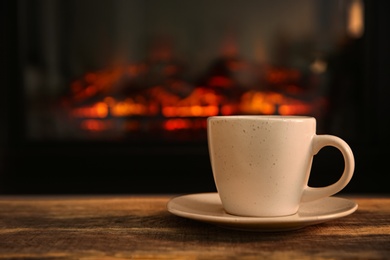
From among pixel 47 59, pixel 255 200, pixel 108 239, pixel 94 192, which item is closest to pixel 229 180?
pixel 255 200

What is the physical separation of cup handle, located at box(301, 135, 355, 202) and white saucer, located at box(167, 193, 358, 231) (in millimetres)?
18

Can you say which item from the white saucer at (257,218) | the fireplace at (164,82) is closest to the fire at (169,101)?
the fireplace at (164,82)

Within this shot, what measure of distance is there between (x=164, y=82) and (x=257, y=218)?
4.19 feet

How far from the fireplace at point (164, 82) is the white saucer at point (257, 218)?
1.08m

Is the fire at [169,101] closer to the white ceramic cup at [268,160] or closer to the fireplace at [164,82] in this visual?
the fireplace at [164,82]

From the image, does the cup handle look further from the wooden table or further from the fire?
the fire

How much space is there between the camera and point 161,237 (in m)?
0.54

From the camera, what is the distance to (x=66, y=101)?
1.81 metres

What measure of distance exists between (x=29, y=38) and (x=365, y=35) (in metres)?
0.94

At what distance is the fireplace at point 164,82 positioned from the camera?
5.78ft

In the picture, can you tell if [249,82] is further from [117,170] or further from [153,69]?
[117,170]

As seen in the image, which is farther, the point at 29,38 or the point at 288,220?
the point at 29,38

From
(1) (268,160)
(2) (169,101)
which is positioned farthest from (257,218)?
(2) (169,101)

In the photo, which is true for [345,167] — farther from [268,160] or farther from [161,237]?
[161,237]
